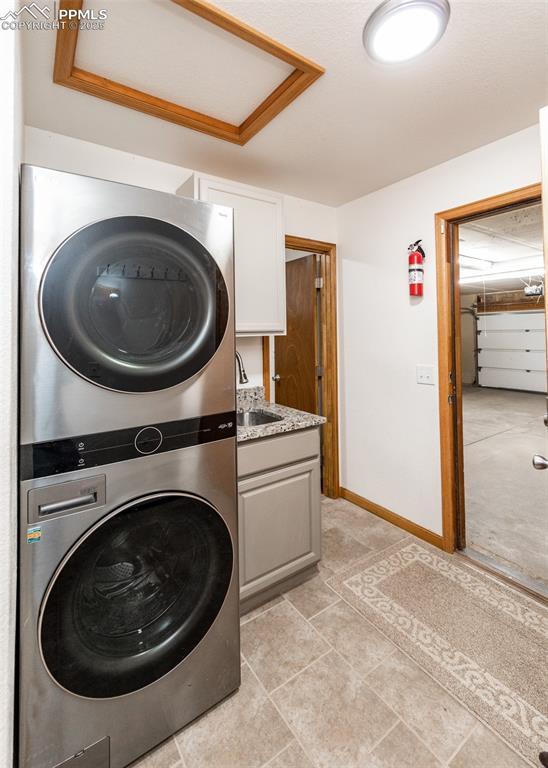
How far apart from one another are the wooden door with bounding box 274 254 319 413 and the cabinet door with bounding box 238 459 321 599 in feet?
4.17

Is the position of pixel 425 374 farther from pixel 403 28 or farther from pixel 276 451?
pixel 403 28

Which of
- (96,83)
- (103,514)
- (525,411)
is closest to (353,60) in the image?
(96,83)

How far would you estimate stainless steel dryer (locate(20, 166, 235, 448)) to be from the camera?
0.94 metres

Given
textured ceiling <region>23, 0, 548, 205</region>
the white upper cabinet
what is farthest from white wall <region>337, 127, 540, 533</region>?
the white upper cabinet

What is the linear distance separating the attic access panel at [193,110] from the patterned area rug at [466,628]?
2453mm

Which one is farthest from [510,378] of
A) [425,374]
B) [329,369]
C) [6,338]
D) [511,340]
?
[6,338]

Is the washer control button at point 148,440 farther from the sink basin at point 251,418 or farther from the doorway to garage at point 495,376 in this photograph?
the doorway to garage at point 495,376

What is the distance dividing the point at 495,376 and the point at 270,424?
3261 millimetres

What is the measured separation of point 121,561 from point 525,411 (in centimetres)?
520

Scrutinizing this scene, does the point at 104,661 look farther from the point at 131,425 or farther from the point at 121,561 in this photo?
the point at 131,425

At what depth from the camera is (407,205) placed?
95.7 inches

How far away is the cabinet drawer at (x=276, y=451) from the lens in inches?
67.9

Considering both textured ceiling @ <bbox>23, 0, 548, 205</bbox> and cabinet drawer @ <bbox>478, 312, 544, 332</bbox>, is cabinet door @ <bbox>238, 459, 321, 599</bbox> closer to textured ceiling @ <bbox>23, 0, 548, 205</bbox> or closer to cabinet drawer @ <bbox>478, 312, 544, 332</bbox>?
textured ceiling @ <bbox>23, 0, 548, 205</bbox>

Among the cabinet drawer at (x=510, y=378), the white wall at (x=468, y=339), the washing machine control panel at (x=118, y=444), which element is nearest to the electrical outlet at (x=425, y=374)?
the white wall at (x=468, y=339)
